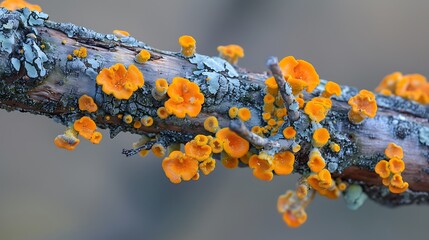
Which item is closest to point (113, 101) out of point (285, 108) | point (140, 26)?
point (285, 108)

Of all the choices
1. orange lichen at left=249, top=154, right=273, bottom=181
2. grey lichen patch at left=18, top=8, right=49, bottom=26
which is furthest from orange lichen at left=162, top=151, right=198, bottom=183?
grey lichen patch at left=18, top=8, right=49, bottom=26

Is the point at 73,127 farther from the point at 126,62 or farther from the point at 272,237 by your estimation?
the point at 272,237

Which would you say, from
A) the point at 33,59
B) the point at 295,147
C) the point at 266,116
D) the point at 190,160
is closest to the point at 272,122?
the point at 266,116

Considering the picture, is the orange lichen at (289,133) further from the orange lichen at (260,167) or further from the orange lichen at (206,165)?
the orange lichen at (206,165)

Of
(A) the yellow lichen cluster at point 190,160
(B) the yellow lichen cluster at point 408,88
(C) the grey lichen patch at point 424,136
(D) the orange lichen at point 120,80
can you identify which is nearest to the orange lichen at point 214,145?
(A) the yellow lichen cluster at point 190,160

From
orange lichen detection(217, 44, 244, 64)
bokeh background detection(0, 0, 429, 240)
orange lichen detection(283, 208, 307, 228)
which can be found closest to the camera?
orange lichen detection(217, 44, 244, 64)

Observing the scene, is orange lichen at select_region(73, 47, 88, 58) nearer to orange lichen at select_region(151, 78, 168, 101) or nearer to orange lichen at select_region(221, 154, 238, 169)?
orange lichen at select_region(151, 78, 168, 101)
